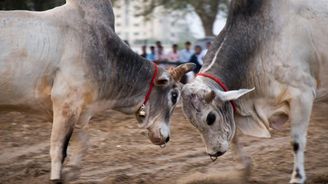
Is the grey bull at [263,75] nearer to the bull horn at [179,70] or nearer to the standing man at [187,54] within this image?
the bull horn at [179,70]

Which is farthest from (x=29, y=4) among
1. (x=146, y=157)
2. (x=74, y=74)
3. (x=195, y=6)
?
(x=195, y=6)

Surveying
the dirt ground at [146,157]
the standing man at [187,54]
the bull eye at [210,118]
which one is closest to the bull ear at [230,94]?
the bull eye at [210,118]

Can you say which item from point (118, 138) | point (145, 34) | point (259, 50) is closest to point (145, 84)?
point (259, 50)

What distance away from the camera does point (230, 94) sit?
5.92 metres

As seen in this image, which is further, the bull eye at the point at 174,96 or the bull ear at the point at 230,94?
the bull eye at the point at 174,96

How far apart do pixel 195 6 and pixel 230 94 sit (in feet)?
46.4

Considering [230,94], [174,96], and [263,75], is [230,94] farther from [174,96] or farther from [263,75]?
[174,96]

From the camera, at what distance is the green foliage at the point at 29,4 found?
9.30 metres

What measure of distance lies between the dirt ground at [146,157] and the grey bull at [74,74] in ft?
1.86

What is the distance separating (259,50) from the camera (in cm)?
618

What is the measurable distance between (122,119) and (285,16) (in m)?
3.72

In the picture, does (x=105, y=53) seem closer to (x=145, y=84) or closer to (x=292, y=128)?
(x=145, y=84)

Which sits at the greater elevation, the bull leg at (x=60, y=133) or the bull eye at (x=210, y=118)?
the bull eye at (x=210, y=118)

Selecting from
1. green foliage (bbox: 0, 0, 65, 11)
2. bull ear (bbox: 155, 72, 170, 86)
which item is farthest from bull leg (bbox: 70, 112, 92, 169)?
green foliage (bbox: 0, 0, 65, 11)
